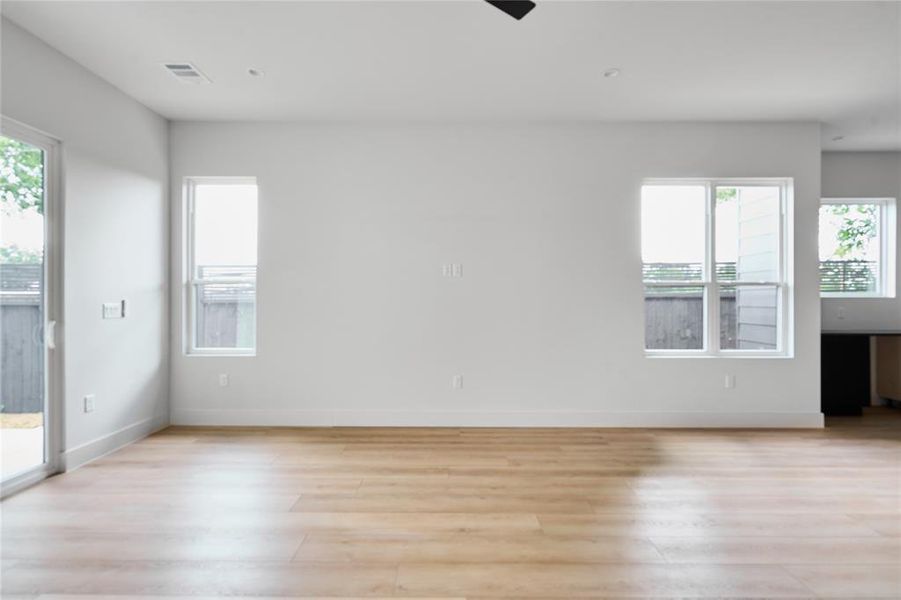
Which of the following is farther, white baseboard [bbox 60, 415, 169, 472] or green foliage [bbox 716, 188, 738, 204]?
green foliage [bbox 716, 188, 738, 204]

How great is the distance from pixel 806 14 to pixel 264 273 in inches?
182

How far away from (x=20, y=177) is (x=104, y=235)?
0.70m

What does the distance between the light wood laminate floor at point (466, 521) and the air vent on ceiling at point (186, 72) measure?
299 cm

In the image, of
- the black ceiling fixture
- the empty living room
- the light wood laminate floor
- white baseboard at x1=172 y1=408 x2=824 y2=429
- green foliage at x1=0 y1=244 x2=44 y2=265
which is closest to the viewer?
the black ceiling fixture

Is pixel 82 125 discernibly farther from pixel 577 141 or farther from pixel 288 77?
pixel 577 141

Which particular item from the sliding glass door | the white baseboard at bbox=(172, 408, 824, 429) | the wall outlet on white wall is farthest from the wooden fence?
the wall outlet on white wall

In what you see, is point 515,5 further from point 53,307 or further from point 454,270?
point 53,307

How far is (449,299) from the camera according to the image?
4.54 m

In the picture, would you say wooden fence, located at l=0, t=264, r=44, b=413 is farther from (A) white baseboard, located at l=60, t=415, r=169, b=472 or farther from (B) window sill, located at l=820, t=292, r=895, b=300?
(B) window sill, located at l=820, t=292, r=895, b=300

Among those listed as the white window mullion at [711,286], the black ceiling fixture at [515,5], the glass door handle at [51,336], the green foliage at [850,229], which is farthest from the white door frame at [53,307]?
the green foliage at [850,229]

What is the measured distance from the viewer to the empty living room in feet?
7.82

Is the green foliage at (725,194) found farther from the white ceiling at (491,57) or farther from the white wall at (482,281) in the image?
the white ceiling at (491,57)

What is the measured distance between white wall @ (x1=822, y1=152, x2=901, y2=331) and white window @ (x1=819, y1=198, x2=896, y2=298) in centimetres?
10

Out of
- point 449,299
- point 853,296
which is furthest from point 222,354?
point 853,296
